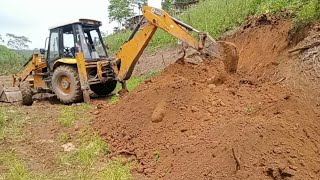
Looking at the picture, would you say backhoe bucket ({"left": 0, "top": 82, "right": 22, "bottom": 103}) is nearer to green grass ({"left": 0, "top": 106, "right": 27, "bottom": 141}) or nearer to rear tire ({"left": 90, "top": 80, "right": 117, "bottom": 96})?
green grass ({"left": 0, "top": 106, "right": 27, "bottom": 141})

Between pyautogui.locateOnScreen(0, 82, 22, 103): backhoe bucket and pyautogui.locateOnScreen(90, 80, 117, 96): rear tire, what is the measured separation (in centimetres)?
233

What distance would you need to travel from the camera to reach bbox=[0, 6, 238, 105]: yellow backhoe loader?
894 centimetres

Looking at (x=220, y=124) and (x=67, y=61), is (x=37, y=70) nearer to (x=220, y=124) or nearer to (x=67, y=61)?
(x=67, y=61)

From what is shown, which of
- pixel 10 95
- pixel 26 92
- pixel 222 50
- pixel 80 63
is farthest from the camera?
pixel 10 95

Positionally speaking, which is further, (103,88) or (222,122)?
(103,88)

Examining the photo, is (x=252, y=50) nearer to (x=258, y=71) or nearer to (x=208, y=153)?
(x=258, y=71)

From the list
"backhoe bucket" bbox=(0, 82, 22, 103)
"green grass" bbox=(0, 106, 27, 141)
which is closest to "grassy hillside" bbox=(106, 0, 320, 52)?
"green grass" bbox=(0, 106, 27, 141)

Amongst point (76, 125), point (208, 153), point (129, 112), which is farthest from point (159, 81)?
point (208, 153)

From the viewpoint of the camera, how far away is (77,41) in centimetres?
989

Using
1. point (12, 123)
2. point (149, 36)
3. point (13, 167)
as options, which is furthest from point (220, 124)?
point (12, 123)

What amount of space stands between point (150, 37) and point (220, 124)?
12.5ft

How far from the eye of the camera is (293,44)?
7.32m

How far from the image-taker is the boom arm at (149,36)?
741 cm

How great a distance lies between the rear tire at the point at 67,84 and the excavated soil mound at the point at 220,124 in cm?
191
